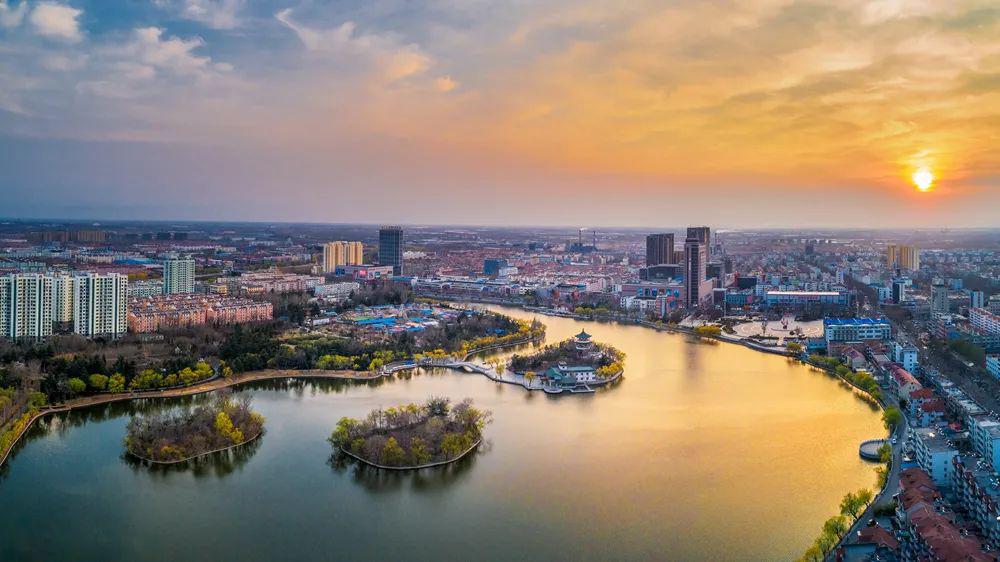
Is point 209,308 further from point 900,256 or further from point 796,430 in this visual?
point 900,256

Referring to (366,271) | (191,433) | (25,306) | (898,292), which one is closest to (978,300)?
(898,292)

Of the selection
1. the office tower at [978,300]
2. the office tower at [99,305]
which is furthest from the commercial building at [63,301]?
the office tower at [978,300]

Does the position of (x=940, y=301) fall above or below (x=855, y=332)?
above

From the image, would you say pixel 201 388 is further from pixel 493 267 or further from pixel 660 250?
pixel 660 250

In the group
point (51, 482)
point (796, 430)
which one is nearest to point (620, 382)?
point (796, 430)

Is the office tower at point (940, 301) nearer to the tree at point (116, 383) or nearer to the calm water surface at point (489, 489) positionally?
the calm water surface at point (489, 489)
